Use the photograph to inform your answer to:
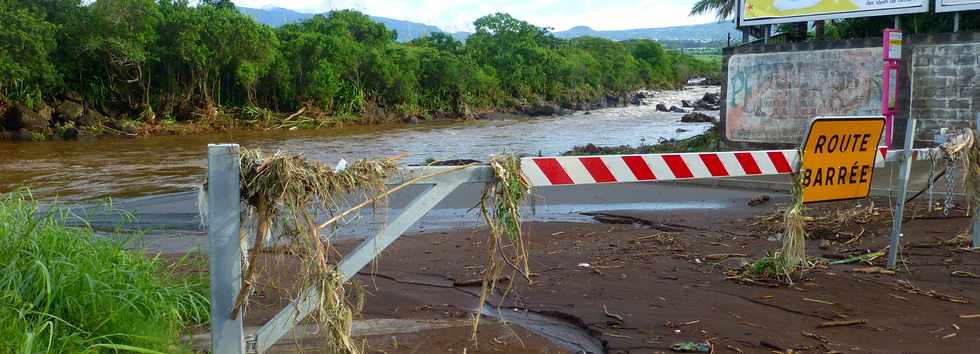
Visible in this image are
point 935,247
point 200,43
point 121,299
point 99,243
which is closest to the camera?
point 121,299

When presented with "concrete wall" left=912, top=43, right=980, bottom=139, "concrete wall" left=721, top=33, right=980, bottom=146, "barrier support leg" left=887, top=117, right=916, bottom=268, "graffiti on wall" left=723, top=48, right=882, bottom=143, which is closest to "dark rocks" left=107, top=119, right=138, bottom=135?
"concrete wall" left=721, top=33, right=980, bottom=146

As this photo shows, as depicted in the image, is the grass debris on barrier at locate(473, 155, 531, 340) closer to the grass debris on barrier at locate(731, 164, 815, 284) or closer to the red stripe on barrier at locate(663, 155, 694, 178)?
the red stripe on barrier at locate(663, 155, 694, 178)

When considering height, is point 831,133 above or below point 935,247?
above

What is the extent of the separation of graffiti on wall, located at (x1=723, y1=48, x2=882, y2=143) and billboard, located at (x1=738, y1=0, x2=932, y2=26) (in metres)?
0.90

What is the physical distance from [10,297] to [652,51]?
272 feet

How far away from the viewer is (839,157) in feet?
19.5

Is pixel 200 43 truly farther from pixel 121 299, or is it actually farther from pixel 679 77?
pixel 679 77

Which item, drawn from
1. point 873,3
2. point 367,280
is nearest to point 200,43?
point 873,3

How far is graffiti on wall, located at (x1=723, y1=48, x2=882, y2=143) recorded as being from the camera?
16.1 metres

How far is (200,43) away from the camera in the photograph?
3356 centimetres

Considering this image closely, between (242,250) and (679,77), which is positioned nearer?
(242,250)

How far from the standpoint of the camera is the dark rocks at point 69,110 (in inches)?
1209

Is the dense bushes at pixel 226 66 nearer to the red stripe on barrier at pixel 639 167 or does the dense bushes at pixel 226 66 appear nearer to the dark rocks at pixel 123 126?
the dark rocks at pixel 123 126

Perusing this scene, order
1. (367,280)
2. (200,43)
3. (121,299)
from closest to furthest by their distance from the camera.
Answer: (121,299) < (367,280) < (200,43)
